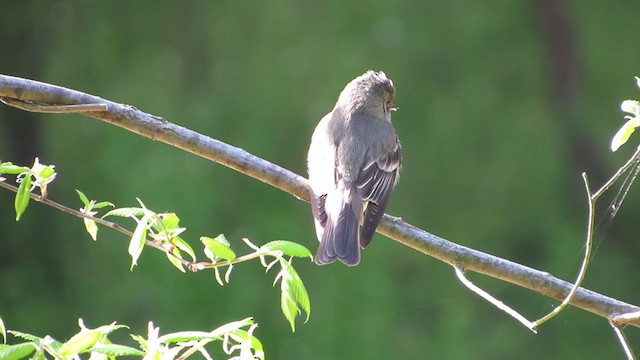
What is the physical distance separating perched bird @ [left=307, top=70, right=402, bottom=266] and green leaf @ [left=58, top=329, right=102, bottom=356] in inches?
61.3

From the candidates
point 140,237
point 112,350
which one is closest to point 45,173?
point 140,237

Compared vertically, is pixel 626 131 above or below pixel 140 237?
above

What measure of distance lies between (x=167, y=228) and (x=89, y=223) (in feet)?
0.77

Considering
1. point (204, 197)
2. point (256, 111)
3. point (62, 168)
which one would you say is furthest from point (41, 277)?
point (256, 111)

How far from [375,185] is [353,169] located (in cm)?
11

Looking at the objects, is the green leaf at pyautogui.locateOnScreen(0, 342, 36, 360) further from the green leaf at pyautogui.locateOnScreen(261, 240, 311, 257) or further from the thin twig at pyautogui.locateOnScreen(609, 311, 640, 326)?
the thin twig at pyautogui.locateOnScreen(609, 311, 640, 326)

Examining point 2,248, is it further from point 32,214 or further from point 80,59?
point 80,59

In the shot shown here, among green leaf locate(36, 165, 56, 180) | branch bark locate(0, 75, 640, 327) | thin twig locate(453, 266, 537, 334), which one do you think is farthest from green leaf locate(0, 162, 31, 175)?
thin twig locate(453, 266, 537, 334)

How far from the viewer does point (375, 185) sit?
3613mm

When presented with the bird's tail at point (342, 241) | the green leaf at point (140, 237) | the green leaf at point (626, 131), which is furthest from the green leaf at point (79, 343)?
the bird's tail at point (342, 241)

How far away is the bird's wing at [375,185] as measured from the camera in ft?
10.7

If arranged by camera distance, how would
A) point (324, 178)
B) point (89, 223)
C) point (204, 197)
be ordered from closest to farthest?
point (89, 223)
point (324, 178)
point (204, 197)

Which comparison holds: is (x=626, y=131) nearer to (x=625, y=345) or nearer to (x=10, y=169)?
(x=625, y=345)

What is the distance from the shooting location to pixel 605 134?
5789mm
